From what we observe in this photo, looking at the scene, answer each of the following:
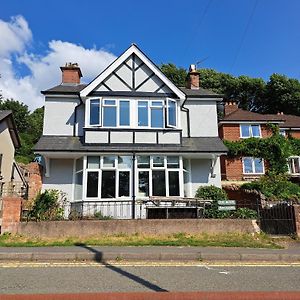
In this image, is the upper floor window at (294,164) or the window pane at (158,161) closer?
the window pane at (158,161)

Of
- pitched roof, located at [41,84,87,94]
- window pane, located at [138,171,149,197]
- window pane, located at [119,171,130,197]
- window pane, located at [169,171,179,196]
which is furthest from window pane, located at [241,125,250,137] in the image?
window pane, located at [119,171,130,197]

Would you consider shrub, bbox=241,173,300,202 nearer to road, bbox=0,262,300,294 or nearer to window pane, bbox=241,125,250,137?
window pane, bbox=241,125,250,137

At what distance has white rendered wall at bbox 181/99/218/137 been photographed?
19.2 metres

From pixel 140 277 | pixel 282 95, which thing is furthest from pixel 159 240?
pixel 282 95

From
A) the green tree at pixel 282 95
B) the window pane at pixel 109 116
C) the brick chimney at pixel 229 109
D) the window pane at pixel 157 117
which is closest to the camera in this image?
the window pane at pixel 109 116

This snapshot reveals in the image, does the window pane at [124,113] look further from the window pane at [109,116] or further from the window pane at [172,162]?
the window pane at [172,162]

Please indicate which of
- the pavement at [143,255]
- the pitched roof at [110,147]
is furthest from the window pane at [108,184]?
the pavement at [143,255]

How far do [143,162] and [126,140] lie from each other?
1.45 metres

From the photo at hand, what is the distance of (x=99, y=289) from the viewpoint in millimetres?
6055

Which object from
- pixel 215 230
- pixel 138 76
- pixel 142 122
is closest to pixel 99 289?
pixel 215 230

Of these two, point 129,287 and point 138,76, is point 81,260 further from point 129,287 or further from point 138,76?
point 138,76

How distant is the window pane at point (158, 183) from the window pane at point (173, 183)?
13.2 inches

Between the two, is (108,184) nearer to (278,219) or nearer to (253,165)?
(278,219)

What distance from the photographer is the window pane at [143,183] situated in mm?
17234
